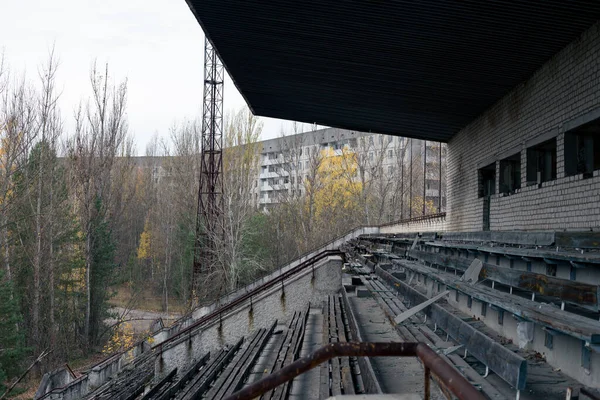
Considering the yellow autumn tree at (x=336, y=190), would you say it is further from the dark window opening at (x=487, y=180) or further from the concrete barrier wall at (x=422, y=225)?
the dark window opening at (x=487, y=180)

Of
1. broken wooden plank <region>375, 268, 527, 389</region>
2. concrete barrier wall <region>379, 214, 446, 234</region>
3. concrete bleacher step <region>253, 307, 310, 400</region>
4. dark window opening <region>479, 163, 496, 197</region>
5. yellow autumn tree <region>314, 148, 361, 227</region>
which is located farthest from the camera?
yellow autumn tree <region>314, 148, 361, 227</region>

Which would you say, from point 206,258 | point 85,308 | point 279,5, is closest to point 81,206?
point 85,308

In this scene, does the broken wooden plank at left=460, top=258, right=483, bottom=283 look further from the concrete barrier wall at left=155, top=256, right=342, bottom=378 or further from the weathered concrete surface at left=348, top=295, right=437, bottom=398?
the concrete barrier wall at left=155, top=256, right=342, bottom=378

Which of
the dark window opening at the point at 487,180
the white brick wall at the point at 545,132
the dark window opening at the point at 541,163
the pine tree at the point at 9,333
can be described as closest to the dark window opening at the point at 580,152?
the white brick wall at the point at 545,132

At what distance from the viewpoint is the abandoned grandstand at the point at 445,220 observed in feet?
12.5

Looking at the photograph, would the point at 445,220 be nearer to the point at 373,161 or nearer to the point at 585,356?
the point at 585,356

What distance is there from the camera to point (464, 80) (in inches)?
456

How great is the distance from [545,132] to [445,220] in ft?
28.4

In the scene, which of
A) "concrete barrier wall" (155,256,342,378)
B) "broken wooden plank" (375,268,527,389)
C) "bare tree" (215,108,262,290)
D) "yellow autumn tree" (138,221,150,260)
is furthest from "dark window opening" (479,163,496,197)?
"yellow autumn tree" (138,221,150,260)

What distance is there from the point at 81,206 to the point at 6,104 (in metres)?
6.56

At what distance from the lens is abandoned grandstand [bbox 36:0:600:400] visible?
12.5 ft

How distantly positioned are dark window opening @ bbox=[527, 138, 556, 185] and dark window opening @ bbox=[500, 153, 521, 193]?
1102 mm

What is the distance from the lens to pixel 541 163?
10.9 meters

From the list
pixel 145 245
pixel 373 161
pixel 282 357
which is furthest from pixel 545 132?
pixel 145 245
